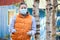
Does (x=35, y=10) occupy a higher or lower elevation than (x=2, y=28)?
higher

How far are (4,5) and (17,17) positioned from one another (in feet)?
2.93

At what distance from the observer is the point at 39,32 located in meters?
5.70

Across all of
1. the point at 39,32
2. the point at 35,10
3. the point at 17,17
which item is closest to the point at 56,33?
the point at 39,32

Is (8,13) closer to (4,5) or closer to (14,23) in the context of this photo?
(4,5)

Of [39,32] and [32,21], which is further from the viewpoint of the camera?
[39,32]

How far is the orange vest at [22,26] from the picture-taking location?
→ 506 cm

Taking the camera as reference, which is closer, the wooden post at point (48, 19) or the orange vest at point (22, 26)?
the orange vest at point (22, 26)

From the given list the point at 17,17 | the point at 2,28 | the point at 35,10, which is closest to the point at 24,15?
the point at 17,17

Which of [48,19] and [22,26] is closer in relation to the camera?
[22,26]

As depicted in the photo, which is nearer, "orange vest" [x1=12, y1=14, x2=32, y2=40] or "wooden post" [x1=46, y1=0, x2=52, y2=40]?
"orange vest" [x1=12, y1=14, x2=32, y2=40]

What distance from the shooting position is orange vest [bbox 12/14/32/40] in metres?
5.06

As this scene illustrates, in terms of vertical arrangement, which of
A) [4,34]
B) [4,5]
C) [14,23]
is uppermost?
[4,5]

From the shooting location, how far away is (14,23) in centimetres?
510

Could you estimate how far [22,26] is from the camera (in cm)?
509
